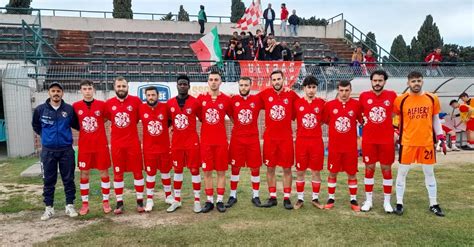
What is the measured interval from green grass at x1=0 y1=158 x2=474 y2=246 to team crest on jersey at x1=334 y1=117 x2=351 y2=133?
125 cm

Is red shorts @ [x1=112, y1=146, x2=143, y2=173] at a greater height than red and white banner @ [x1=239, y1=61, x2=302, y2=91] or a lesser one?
lesser

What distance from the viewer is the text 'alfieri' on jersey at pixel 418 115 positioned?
19.6ft

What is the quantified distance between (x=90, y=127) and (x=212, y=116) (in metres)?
1.88

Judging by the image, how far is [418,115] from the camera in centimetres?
599

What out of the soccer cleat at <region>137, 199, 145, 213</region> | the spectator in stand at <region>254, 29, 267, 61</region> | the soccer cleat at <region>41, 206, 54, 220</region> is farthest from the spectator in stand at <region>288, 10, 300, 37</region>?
the soccer cleat at <region>41, 206, 54, 220</region>

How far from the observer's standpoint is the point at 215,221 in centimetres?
572

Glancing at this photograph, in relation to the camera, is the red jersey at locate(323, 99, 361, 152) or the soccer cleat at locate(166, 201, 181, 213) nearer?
the red jersey at locate(323, 99, 361, 152)

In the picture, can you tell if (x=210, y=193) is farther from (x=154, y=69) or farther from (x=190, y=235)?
(x=154, y=69)

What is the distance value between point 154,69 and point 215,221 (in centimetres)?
1057

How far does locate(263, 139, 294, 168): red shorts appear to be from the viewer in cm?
631

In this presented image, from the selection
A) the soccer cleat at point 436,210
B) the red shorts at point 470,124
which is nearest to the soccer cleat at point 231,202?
the soccer cleat at point 436,210

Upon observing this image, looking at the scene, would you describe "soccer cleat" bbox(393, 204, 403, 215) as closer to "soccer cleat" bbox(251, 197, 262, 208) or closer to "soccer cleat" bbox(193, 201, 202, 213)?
"soccer cleat" bbox(251, 197, 262, 208)

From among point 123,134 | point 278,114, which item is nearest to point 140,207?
point 123,134

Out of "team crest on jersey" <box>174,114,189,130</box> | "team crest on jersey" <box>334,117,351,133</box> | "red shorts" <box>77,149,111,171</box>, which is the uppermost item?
"team crest on jersey" <box>174,114,189,130</box>
